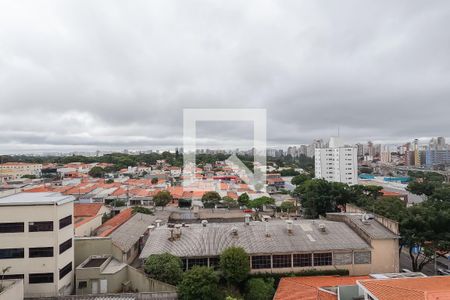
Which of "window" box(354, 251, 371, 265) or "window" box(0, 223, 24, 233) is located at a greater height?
"window" box(0, 223, 24, 233)

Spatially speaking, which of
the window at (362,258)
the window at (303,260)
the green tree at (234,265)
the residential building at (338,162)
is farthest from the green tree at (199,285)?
the residential building at (338,162)

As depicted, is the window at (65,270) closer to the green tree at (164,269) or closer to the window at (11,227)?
the window at (11,227)

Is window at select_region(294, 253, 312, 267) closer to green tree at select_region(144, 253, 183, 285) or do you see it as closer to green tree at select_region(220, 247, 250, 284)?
green tree at select_region(220, 247, 250, 284)

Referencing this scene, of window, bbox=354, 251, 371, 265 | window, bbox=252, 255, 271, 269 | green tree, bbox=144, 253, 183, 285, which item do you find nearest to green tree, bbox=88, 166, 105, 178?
green tree, bbox=144, 253, 183, 285

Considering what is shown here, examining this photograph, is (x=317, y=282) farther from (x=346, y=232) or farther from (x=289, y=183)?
(x=289, y=183)

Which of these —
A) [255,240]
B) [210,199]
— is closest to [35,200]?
[255,240]

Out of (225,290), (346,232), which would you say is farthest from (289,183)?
(225,290)

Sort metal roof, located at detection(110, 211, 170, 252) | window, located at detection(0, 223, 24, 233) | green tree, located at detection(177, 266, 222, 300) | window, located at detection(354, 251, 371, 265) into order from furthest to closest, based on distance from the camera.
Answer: metal roof, located at detection(110, 211, 170, 252)
window, located at detection(354, 251, 371, 265)
window, located at detection(0, 223, 24, 233)
green tree, located at detection(177, 266, 222, 300)
